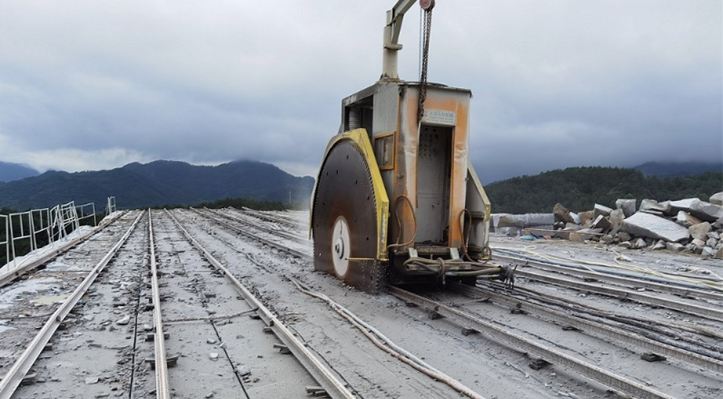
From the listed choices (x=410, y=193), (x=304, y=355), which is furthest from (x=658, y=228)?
(x=304, y=355)

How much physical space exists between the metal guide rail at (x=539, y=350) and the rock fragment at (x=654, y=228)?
39.1 ft

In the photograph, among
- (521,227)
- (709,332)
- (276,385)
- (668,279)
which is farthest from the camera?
(521,227)

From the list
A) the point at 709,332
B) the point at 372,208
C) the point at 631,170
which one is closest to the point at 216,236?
the point at 372,208

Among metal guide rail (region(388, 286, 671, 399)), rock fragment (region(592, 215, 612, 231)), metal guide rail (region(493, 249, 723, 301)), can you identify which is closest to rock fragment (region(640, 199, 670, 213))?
rock fragment (region(592, 215, 612, 231))

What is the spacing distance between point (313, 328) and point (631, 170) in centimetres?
4942

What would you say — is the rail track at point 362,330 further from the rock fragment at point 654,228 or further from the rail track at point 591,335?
the rock fragment at point 654,228

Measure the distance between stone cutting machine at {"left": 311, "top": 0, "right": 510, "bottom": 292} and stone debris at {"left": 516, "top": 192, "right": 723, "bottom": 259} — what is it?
9.80 metres

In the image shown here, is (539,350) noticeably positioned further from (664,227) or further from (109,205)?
(109,205)

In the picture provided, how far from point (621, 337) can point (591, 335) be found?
1.09 ft

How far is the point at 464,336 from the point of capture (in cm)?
597

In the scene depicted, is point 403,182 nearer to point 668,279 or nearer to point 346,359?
point 346,359

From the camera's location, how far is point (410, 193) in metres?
8.09

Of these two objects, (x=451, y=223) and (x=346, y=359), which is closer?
(x=346, y=359)

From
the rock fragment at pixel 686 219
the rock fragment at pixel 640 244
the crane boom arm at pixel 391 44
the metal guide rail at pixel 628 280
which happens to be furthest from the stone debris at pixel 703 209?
the crane boom arm at pixel 391 44
